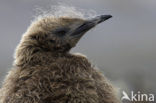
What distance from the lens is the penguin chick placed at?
2998 millimetres

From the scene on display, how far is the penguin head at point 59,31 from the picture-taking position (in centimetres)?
329

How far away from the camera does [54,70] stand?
3117 mm

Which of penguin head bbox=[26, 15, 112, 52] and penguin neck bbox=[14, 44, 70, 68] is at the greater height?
penguin head bbox=[26, 15, 112, 52]

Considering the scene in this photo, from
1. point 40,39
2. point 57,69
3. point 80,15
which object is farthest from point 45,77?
point 80,15

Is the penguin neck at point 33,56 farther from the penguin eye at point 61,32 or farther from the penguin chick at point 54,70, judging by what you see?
the penguin eye at point 61,32

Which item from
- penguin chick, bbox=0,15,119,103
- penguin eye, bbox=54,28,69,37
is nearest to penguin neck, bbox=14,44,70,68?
penguin chick, bbox=0,15,119,103

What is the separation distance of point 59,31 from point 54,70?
322mm

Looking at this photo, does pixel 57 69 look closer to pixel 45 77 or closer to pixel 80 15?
pixel 45 77

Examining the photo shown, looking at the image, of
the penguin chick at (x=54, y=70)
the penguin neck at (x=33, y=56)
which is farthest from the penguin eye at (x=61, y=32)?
the penguin neck at (x=33, y=56)

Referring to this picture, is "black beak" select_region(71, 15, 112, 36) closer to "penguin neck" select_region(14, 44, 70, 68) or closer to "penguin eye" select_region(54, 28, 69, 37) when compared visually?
"penguin eye" select_region(54, 28, 69, 37)

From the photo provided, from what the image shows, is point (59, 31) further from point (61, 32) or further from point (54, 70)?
point (54, 70)

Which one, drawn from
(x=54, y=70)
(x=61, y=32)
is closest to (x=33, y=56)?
(x=54, y=70)

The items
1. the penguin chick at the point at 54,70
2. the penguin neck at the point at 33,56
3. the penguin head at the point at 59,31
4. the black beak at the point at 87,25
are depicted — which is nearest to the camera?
the penguin chick at the point at 54,70

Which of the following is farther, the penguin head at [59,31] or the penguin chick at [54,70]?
the penguin head at [59,31]
